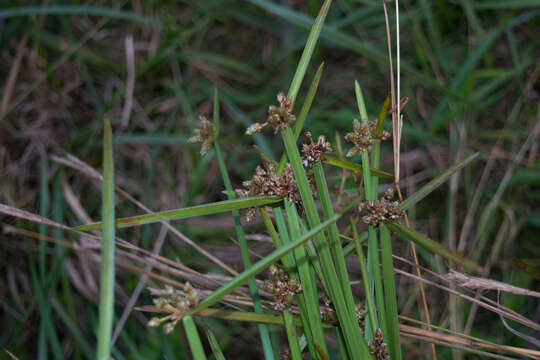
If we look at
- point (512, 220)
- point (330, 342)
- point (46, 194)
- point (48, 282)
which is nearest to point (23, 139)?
point (46, 194)

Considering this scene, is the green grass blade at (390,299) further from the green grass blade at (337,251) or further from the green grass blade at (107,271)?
the green grass blade at (107,271)

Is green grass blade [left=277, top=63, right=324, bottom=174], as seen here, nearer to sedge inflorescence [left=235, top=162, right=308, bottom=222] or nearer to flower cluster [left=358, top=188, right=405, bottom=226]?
sedge inflorescence [left=235, top=162, right=308, bottom=222]

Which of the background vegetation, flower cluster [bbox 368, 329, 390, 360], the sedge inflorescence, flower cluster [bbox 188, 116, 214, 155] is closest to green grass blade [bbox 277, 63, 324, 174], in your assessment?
the sedge inflorescence

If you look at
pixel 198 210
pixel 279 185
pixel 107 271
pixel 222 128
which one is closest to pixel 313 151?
pixel 279 185

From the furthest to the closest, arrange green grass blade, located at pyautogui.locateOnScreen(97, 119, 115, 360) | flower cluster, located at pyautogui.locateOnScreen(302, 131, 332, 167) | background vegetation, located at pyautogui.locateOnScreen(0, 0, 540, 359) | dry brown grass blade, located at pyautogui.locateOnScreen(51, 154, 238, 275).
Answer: background vegetation, located at pyautogui.locateOnScreen(0, 0, 540, 359)
dry brown grass blade, located at pyautogui.locateOnScreen(51, 154, 238, 275)
flower cluster, located at pyautogui.locateOnScreen(302, 131, 332, 167)
green grass blade, located at pyautogui.locateOnScreen(97, 119, 115, 360)

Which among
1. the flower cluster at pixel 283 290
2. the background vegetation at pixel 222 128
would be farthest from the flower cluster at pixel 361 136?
the background vegetation at pixel 222 128

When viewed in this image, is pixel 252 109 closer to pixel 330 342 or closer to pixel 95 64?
pixel 95 64

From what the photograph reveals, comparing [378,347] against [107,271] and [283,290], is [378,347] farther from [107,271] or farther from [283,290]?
[107,271]
